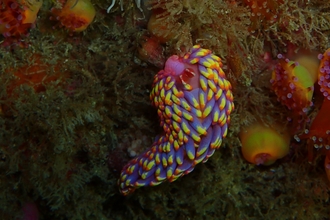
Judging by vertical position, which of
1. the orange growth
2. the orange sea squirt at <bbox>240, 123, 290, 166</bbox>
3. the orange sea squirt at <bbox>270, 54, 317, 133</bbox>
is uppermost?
the orange growth

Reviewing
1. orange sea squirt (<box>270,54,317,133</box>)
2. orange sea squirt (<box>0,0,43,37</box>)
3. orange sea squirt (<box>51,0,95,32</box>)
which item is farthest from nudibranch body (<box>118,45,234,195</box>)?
orange sea squirt (<box>0,0,43,37</box>)

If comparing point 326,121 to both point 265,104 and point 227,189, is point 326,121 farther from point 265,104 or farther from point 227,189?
point 227,189

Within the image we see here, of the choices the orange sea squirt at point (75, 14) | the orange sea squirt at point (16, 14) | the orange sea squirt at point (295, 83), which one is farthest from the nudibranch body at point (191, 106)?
the orange sea squirt at point (16, 14)

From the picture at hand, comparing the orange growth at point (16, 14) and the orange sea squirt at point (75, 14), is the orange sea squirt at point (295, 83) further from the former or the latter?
the orange growth at point (16, 14)

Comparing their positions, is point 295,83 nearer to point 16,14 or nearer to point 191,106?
point 191,106

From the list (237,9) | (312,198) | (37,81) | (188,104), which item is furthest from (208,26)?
(312,198)

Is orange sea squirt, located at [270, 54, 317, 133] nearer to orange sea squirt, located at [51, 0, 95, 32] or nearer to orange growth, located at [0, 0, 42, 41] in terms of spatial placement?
orange sea squirt, located at [51, 0, 95, 32]

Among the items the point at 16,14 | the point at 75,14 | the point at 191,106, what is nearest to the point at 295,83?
the point at 191,106
